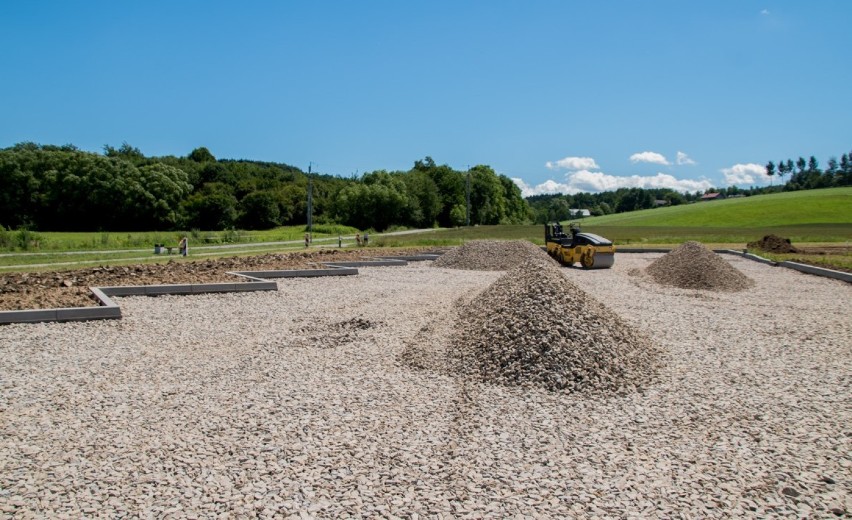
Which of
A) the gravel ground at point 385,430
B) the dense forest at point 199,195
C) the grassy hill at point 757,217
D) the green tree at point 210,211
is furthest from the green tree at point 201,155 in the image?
the gravel ground at point 385,430

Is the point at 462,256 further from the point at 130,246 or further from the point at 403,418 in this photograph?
the point at 130,246

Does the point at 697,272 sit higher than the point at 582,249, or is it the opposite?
the point at 582,249

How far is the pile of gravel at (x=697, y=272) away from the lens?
16547mm

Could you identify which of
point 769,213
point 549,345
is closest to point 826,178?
point 769,213

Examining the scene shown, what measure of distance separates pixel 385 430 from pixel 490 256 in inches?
705

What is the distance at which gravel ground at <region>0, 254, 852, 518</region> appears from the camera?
14.5ft

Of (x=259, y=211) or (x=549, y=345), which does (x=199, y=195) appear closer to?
(x=259, y=211)

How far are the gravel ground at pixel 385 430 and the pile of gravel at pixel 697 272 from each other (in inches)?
233

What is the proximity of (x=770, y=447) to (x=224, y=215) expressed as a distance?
70.2 meters

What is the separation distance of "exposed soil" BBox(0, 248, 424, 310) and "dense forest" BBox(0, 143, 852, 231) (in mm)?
29079

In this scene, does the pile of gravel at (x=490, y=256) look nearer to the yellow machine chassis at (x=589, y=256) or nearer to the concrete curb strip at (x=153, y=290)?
the yellow machine chassis at (x=589, y=256)

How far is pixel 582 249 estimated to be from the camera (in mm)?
22375

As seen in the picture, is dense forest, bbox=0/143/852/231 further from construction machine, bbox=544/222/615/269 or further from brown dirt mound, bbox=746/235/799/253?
brown dirt mound, bbox=746/235/799/253

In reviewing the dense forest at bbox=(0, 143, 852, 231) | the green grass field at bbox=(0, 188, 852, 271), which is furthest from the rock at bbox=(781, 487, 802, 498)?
the dense forest at bbox=(0, 143, 852, 231)
